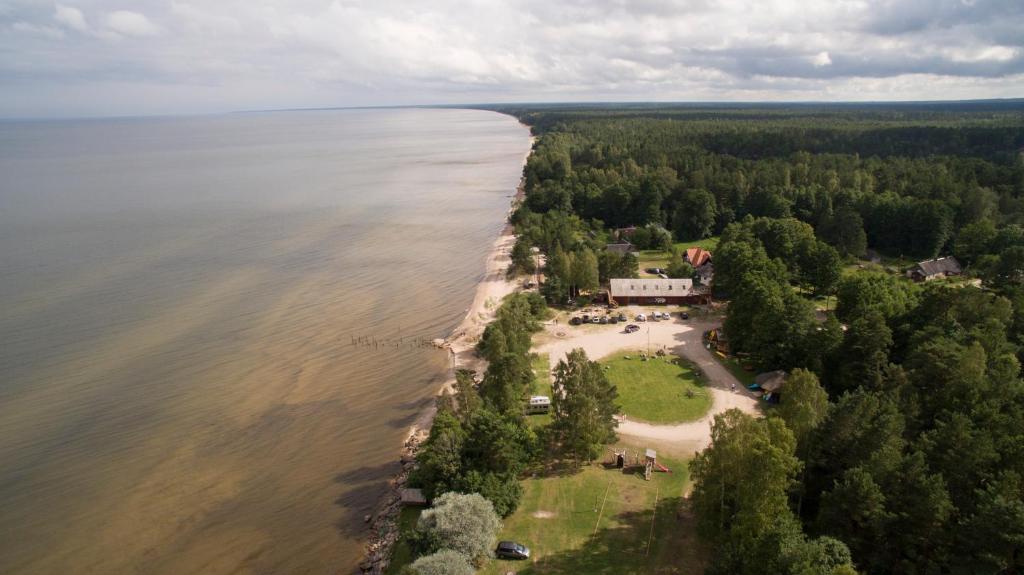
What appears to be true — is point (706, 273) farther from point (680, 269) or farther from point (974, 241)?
point (974, 241)

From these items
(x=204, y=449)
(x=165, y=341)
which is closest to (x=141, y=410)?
(x=204, y=449)

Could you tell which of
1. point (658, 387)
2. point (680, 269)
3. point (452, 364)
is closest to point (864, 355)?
point (658, 387)

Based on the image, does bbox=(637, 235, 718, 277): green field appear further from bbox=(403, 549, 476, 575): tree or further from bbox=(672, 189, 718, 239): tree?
bbox=(403, 549, 476, 575): tree

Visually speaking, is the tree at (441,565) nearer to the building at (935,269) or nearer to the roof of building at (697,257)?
the roof of building at (697,257)

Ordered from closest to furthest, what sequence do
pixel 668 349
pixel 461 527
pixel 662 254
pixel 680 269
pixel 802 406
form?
pixel 461 527 < pixel 802 406 < pixel 668 349 < pixel 680 269 < pixel 662 254

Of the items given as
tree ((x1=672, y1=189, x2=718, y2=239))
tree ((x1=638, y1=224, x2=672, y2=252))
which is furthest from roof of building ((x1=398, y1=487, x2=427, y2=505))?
tree ((x1=672, y1=189, x2=718, y2=239))

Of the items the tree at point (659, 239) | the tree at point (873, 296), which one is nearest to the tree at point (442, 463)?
the tree at point (873, 296)
